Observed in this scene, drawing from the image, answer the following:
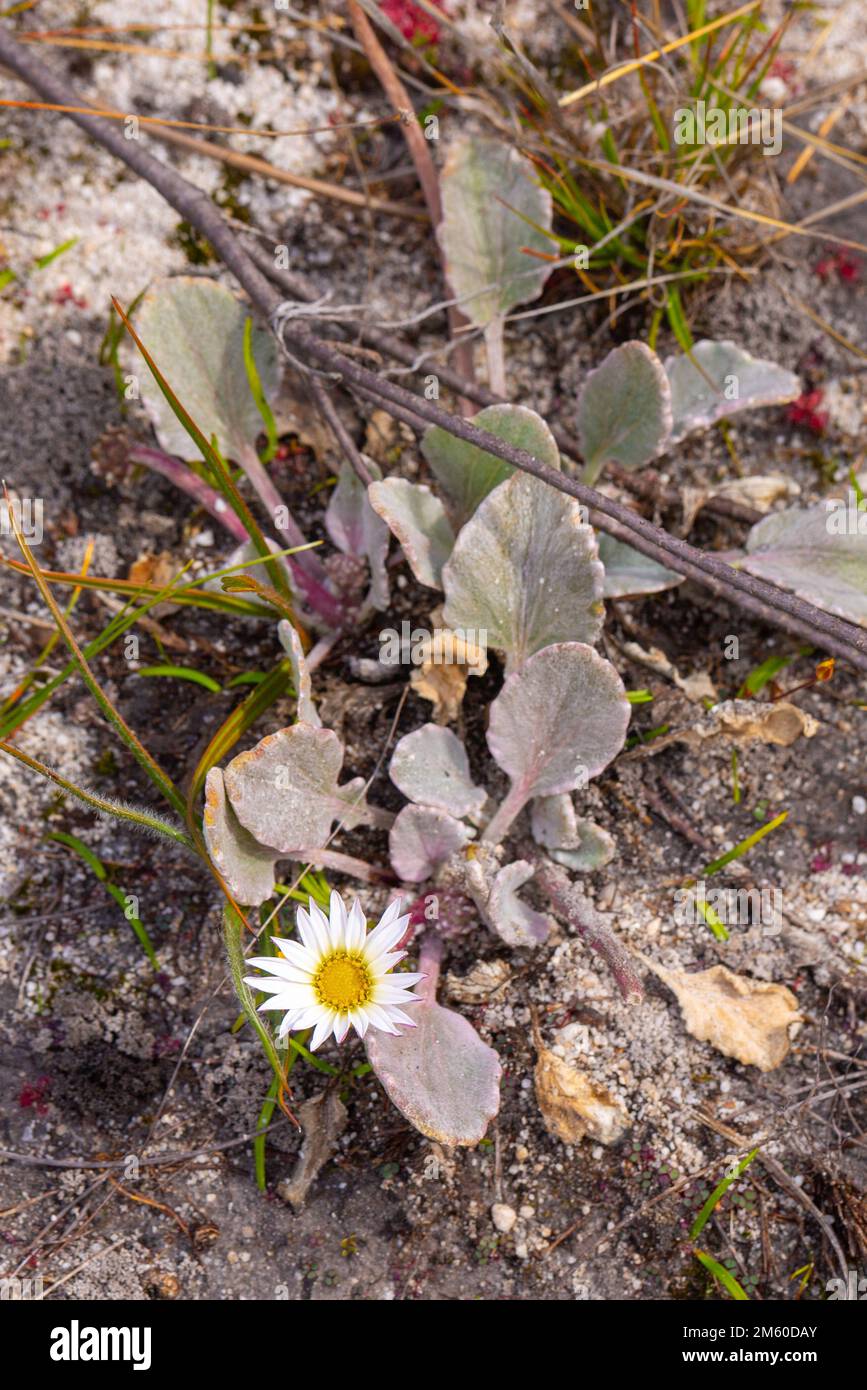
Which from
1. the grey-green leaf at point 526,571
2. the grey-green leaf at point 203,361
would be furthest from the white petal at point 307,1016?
the grey-green leaf at point 203,361

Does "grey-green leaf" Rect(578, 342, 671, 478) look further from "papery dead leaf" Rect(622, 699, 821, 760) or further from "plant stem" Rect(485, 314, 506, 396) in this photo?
"papery dead leaf" Rect(622, 699, 821, 760)

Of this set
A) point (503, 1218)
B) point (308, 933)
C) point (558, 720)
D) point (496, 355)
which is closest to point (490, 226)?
point (496, 355)

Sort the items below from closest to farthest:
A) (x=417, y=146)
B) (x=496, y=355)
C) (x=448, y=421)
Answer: (x=448, y=421) < (x=496, y=355) < (x=417, y=146)

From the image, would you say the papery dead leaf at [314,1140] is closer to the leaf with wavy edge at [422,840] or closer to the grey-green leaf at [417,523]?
the leaf with wavy edge at [422,840]

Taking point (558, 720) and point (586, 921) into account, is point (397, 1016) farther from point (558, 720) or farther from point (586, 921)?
point (558, 720)

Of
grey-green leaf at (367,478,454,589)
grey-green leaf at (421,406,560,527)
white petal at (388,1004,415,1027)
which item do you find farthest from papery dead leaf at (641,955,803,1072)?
grey-green leaf at (421,406,560,527)
